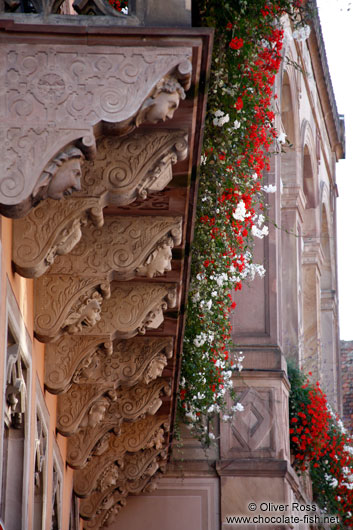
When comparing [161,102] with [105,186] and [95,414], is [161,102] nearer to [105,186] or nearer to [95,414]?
[105,186]

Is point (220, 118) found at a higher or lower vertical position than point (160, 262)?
higher

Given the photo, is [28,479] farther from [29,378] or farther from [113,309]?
[113,309]

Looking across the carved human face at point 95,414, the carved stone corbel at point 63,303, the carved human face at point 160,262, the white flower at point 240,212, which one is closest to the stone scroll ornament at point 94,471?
the carved human face at point 95,414

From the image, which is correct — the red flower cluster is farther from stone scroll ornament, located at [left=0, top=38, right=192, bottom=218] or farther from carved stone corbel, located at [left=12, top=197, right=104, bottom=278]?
stone scroll ornament, located at [left=0, top=38, right=192, bottom=218]

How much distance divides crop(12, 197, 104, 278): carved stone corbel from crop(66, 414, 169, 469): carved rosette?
373 cm

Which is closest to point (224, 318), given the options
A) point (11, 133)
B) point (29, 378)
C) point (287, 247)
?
point (29, 378)

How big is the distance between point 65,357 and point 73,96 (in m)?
2.81

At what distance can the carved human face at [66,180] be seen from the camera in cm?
418

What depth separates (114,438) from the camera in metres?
10.2

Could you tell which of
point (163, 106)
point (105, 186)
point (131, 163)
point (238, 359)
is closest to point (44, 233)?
point (105, 186)

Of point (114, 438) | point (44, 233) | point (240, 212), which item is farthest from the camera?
point (114, 438)

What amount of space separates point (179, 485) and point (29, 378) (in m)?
7.24

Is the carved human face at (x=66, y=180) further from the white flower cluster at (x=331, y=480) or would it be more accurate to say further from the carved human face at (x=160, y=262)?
the white flower cluster at (x=331, y=480)

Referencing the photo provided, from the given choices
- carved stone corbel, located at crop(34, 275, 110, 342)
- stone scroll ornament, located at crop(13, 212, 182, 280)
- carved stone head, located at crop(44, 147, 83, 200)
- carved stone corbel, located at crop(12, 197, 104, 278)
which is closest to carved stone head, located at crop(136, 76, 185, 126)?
carved stone head, located at crop(44, 147, 83, 200)
